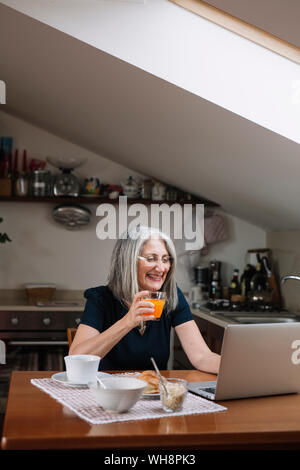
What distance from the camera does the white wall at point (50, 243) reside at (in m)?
4.70

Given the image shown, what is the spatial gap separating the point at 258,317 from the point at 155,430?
2620 mm

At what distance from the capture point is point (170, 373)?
2.06 metres

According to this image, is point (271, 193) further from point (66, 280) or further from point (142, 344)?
point (66, 280)

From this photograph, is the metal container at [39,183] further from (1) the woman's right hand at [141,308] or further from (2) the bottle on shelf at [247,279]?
(1) the woman's right hand at [141,308]

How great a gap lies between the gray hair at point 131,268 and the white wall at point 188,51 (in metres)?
0.67

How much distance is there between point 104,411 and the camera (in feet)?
4.83

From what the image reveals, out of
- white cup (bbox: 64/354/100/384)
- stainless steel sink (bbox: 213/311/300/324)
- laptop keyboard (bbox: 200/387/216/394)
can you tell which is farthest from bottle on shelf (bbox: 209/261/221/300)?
white cup (bbox: 64/354/100/384)

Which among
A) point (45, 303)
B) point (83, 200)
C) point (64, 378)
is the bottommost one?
point (64, 378)

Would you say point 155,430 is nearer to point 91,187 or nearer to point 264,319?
point 264,319

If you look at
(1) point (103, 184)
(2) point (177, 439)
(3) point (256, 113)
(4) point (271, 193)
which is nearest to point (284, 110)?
(3) point (256, 113)

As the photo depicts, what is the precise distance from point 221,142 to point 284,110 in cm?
57

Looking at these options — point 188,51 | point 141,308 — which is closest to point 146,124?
point 188,51

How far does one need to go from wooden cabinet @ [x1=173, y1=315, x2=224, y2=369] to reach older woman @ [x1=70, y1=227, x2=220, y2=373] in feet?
3.85

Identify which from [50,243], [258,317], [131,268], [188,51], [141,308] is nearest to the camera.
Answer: [141,308]
